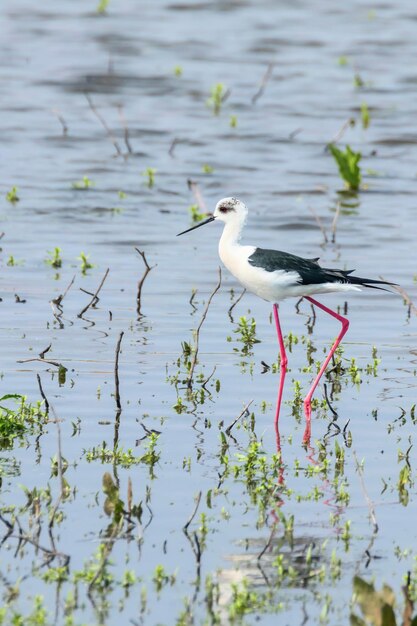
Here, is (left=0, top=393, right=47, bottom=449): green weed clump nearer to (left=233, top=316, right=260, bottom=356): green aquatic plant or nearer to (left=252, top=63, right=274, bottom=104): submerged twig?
(left=233, top=316, right=260, bottom=356): green aquatic plant

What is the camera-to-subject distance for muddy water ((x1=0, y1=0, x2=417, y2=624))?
→ 5809 millimetres

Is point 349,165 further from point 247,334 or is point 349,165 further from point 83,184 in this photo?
point 247,334

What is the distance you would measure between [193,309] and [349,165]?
185 inches

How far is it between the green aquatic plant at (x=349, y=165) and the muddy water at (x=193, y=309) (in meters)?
0.22

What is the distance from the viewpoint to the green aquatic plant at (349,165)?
14732mm

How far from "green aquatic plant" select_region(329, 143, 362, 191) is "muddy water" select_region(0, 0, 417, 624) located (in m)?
0.22

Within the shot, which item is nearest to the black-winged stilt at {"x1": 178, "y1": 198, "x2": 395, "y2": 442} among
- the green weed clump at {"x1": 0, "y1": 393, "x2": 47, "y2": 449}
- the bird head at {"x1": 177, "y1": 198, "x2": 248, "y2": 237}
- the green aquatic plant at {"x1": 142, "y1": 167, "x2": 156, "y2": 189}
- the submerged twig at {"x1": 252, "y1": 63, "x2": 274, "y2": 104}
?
the bird head at {"x1": 177, "y1": 198, "x2": 248, "y2": 237}

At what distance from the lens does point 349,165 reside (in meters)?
15.0

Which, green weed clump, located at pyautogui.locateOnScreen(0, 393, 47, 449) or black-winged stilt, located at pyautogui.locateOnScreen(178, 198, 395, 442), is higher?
black-winged stilt, located at pyautogui.locateOnScreen(178, 198, 395, 442)

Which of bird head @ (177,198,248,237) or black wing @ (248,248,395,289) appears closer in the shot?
black wing @ (248,248,395,289)

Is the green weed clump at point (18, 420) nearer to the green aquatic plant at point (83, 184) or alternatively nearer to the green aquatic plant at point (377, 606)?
the green aquatic plant at point (377, 606)

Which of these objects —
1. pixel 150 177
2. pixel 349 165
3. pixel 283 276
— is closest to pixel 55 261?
pixel 150 177

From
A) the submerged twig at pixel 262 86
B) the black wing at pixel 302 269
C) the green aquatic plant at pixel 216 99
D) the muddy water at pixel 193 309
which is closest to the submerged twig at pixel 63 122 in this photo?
the muddy water at pixel 193 309

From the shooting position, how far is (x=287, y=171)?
16547mm
